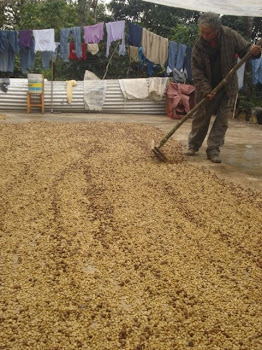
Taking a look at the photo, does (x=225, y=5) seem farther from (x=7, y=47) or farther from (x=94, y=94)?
(x=7, y=47)

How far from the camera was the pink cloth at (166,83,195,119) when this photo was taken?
7.56 meters

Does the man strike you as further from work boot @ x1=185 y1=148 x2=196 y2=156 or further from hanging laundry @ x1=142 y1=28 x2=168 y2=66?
hanging laundry @ x1=142 y1=28 x2=168 y2=66

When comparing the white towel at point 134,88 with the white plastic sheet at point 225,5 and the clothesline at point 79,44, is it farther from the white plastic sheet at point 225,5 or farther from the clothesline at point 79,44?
the white plastic sheet at point 225,5

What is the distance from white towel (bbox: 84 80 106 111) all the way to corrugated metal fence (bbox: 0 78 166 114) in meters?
0.10

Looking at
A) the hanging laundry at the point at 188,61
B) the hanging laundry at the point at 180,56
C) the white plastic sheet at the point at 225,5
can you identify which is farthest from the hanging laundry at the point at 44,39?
the white plastic sheet at the point at 225,5

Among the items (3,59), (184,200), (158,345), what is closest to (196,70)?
(184,200)

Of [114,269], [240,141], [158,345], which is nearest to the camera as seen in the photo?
[158,345]

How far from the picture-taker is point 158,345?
1.18 meters

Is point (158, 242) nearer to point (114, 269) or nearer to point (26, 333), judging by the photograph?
point (114, 269)

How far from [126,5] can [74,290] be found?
10966mm

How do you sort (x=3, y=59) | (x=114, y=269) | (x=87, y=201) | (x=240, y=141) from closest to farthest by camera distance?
(x=114, y=269) → (x=87, y=201) → (x=240, y=141) → (x=3, y=59)

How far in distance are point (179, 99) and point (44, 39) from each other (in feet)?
10.3

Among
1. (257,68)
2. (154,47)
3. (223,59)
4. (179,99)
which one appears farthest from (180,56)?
(223,59)

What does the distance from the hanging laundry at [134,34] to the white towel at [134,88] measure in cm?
83
